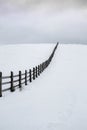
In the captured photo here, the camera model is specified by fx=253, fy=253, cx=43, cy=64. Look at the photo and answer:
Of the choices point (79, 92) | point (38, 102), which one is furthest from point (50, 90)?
point (38, 102)

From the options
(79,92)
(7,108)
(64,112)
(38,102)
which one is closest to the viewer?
(64,112)

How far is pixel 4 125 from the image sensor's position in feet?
27.6

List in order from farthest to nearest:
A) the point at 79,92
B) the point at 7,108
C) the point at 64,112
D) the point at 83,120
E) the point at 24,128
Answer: the point at 79,92 → the point at 7,108 → the point at 64,112 → the point at 83,120 → the point at 24,128

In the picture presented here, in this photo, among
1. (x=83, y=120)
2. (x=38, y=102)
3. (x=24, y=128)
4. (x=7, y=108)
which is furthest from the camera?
(x=38, y=102)

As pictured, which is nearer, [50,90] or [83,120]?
[83,120]

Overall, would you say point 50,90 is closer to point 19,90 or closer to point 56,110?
point 19,90

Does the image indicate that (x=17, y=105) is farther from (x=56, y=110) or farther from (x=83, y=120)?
(x=83, y=120)

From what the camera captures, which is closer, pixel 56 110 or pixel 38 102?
pixel 56 110

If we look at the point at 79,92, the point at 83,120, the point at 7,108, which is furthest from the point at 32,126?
the point at 79,92

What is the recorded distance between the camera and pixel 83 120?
29.9ft

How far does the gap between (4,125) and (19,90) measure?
6.83 meters

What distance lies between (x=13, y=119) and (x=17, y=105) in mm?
2156

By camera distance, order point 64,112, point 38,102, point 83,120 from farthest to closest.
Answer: point 38,102 < point 64,112 < point 83,120

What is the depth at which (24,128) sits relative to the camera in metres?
8.10
